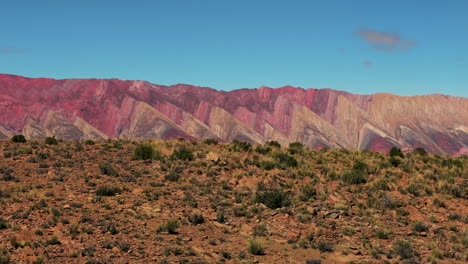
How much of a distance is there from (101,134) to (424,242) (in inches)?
5566

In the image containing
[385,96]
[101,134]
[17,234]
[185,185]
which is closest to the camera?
[17,234]

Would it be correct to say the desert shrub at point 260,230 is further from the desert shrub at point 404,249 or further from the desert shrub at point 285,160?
the desert shrub at point 285,160

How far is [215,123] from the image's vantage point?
162 m

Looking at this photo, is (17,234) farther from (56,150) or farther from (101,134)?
(101,134)

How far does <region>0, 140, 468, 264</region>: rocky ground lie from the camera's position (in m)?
13.7

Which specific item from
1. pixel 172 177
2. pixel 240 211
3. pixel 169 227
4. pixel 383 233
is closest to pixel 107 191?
pixel 172 177

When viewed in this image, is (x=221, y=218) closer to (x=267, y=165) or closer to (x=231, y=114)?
(x=267, y=165)

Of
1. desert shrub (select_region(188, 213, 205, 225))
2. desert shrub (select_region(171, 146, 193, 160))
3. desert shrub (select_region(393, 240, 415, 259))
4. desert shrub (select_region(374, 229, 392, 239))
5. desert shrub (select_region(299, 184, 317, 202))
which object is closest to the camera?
desert shrub (select_region(393, 240, 415, 259))

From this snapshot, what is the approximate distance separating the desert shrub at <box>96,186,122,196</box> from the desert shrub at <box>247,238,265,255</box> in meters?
7.30

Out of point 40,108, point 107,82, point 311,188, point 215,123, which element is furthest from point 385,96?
point 311,188

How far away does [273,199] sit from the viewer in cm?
1853

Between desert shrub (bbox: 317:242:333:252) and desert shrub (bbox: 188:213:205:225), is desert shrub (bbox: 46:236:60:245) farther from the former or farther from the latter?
desert shrub (bbox: 317:242:333:252)

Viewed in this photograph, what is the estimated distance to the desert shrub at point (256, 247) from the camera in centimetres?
1390

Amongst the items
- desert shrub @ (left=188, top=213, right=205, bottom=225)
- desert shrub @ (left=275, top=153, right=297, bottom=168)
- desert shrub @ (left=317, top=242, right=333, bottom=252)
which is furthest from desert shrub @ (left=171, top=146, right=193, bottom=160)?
desert shrub @ (left=317, top=242, right=333, bottom=252)
